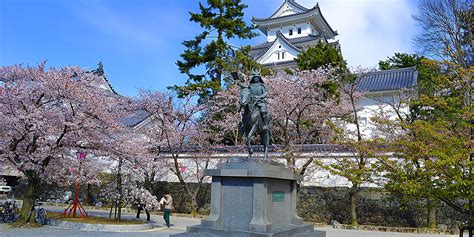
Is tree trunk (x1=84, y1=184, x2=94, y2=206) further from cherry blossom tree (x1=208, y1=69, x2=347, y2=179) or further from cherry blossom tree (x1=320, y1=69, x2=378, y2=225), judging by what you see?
cherry blossom tree (x1=320, y1=69, x2=378, y2=225)

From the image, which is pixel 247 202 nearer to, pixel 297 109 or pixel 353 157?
pixel 353 157

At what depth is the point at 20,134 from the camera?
13344 mm

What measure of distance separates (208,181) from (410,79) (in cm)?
2120

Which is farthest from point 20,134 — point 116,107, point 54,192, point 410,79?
point 410,79

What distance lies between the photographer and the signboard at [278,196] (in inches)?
356

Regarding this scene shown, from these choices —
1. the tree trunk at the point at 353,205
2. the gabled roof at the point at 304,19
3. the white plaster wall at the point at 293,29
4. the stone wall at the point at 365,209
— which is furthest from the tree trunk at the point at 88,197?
the white plaster wall at the point at 293,29

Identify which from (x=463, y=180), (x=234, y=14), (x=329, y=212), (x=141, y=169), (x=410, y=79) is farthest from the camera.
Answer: (x=410, y=79)

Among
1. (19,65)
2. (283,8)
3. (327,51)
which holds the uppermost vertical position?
(283,8)

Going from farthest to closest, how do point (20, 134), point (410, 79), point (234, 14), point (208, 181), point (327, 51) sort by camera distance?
point (410, 79) < point (234, 14) < point (327, 51) < point (208, 181) < point (20, 134)

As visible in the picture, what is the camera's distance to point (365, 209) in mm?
18703

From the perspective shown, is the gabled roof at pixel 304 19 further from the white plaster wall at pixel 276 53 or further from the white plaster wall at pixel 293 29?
the white plaster wall at pixel 276 53

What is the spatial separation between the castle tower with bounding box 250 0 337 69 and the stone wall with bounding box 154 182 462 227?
23192mm

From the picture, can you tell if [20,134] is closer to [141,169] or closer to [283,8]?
[141,169]

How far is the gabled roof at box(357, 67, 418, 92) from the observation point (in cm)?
3311
